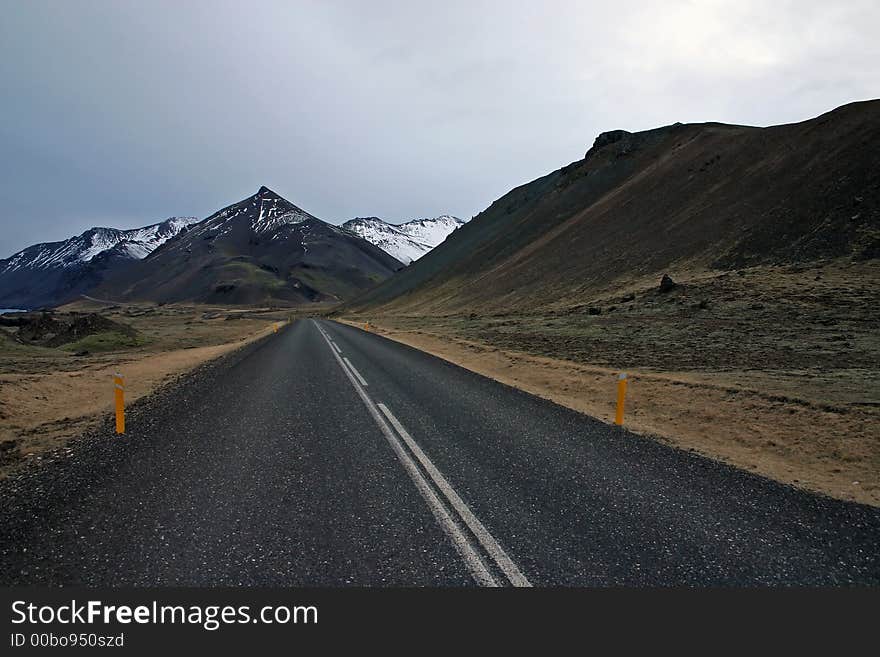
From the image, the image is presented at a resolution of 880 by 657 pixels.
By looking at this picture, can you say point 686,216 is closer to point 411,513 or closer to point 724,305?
point 724,305

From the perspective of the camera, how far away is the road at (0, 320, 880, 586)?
12.1 feet

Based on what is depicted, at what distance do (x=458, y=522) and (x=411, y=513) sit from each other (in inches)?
21.3

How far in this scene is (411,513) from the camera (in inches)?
185

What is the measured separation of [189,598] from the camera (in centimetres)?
338

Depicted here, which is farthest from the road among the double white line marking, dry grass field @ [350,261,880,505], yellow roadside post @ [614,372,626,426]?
dry grass field @ [350,261,880,505]

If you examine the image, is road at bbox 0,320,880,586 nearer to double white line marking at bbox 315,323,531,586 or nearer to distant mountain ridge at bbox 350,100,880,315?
double white line marking at bbox 315,323,531,586

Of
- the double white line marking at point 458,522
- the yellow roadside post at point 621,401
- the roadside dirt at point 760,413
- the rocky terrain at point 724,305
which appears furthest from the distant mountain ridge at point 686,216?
the double white line marking at point 458,522

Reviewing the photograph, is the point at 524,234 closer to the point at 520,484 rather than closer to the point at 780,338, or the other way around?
the point at 780,338

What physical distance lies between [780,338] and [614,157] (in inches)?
3373

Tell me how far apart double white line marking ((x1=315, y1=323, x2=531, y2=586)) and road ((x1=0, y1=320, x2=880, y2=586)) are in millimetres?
24

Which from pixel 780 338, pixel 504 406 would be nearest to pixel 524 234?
pixel 780 338

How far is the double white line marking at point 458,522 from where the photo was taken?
3592 mm

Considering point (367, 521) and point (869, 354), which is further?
point (869, 354)

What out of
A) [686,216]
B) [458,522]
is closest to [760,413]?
[458,522]
